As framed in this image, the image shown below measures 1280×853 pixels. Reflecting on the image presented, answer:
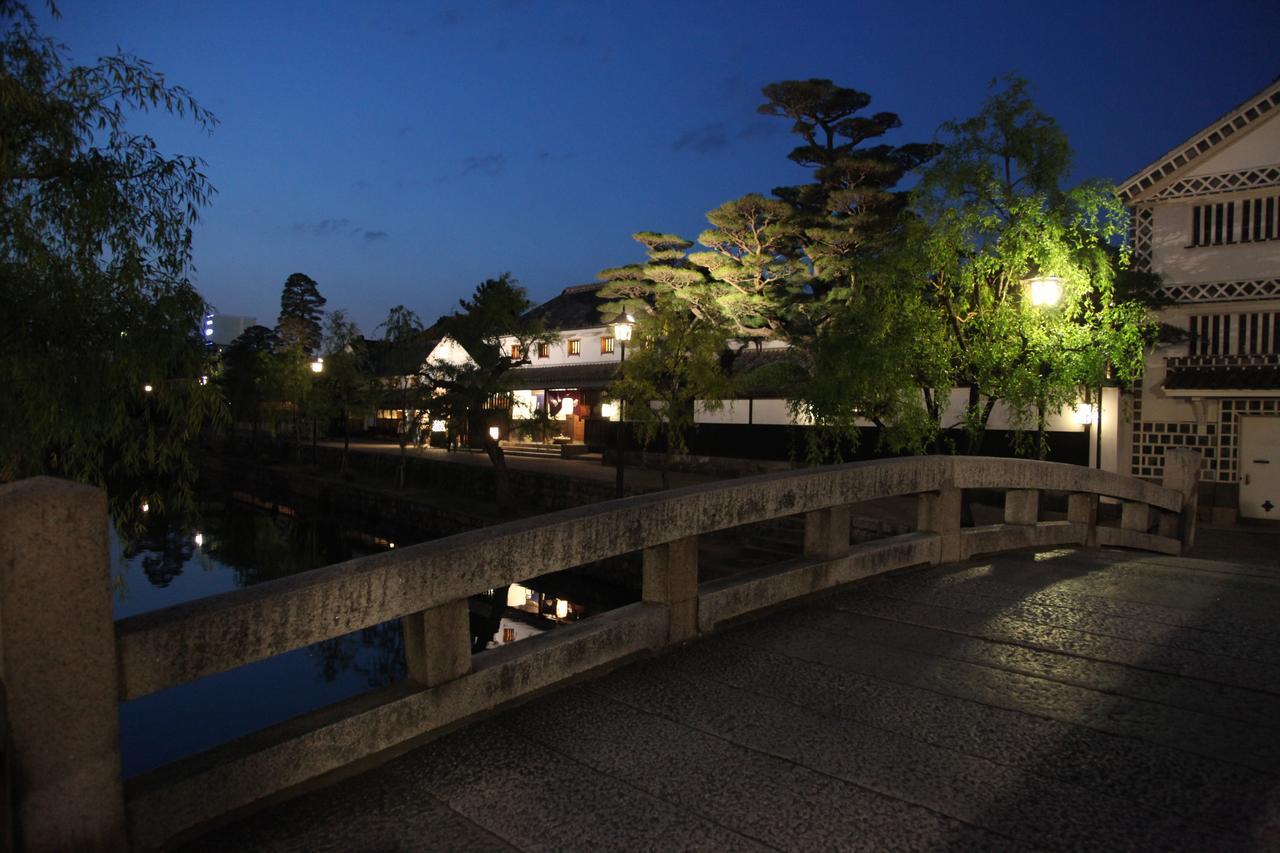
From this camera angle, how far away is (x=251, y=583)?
61.4 ft

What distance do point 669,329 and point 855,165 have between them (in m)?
7.56

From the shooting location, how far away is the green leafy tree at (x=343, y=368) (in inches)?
1130

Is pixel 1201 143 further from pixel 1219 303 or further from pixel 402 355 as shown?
pixel 402 355

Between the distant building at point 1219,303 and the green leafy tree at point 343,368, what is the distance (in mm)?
23124

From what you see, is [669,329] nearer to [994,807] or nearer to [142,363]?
[142,363]

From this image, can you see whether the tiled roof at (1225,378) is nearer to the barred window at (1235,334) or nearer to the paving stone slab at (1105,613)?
the barred window at (1235,334)

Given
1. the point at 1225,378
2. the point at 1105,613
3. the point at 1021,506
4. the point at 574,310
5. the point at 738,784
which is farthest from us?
the point at 574,310

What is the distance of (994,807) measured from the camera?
2629mm

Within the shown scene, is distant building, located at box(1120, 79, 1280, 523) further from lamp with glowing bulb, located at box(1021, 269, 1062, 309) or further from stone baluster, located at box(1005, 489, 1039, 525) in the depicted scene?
stone baluster, located at box(1005, 489, 1039, 525)

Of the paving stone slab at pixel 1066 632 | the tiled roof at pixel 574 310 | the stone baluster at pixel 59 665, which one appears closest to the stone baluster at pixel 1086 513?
the paving stone slab at pixel 1066 632

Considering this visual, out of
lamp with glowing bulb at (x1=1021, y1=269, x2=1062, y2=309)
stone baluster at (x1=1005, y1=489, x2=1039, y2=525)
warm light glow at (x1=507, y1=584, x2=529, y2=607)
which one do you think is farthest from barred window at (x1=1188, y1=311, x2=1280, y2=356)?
warm light glow at (x1=507, y1=584, x2=529, y2=607)

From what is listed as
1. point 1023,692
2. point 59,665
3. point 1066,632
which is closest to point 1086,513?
point 1066,632

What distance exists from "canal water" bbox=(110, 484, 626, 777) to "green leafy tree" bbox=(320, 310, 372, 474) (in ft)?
13.6

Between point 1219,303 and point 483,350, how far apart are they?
16.1 metres
